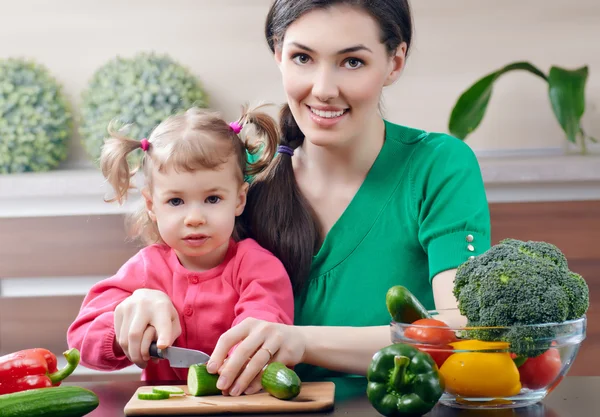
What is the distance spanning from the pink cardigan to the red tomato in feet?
1.62

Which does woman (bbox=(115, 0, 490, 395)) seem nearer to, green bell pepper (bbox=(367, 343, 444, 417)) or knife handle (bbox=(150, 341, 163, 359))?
knife handle (bbox=(150, 341, 163, 359))

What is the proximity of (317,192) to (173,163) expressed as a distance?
38cm

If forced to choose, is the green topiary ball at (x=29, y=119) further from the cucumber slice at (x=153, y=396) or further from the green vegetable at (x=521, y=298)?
the green vegetable at (x=521, y=298)

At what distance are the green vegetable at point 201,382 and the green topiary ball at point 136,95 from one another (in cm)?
184

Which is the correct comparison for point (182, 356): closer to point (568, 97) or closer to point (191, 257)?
point (191, 257)

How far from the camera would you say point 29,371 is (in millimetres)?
1296

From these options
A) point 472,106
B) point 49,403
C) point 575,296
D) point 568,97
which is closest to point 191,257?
point 49,403

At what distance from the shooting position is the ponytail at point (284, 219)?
174cm

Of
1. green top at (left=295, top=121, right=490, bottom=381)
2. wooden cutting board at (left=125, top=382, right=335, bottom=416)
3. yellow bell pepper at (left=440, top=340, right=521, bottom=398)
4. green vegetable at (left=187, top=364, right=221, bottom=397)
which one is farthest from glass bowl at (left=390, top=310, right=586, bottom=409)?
green top at (left=295, top=121, right=490, bottom=381)

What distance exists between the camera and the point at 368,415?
1180 millimetres

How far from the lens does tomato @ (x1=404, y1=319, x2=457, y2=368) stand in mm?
1166

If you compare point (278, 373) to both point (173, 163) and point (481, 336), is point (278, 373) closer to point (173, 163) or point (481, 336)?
point (481, 336)

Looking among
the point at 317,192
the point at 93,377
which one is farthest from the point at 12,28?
the point at 317,192

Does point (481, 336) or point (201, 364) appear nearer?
point (481, 336)
